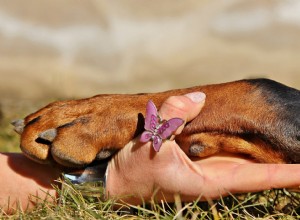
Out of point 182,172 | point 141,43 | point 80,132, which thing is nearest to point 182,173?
point 182,172

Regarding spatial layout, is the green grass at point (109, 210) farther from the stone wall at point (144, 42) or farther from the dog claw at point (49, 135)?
the stone wall at point (144, 42)

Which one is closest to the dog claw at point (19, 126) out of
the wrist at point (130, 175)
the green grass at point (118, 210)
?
the green grass at point (118, 210)

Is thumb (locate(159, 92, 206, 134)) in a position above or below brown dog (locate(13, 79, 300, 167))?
above

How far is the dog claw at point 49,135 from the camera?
2350 millimetres

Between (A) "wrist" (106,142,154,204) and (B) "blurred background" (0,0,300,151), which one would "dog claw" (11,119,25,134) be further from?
(B) "blurred background" (0,0,300,151)

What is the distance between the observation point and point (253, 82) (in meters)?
2.45

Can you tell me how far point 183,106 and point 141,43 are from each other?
5.39m

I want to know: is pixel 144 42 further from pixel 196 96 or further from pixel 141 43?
pixel 196 96

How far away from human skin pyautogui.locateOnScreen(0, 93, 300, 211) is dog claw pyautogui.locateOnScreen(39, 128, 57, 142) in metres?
0.24

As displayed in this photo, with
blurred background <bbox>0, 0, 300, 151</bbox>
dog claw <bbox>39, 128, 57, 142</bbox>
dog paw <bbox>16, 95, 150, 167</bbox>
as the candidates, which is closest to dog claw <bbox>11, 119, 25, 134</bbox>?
dog paw <bbox>16, 95, 150, 167</bbox>

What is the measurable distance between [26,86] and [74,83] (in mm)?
529

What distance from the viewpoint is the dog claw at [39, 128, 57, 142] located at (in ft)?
7.71

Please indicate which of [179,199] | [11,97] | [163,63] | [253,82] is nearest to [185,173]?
[179,199]

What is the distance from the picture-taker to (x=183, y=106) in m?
2.28
